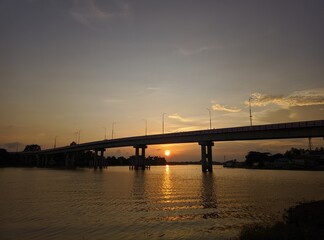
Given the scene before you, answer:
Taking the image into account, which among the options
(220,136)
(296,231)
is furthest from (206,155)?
(296,231)

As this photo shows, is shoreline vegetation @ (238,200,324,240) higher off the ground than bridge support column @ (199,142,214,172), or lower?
lower

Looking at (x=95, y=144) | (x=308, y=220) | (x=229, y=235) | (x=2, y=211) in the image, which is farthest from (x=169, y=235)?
(x=95, y=144)

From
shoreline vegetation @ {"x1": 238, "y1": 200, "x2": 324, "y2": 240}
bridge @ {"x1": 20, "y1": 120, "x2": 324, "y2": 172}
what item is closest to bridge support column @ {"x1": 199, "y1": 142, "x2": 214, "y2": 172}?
bridge @ {"x1": 20, "y1": 120, "x2": 324, "y2": 172}

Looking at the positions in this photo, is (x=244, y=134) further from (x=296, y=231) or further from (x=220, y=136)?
(x=296, y=231)

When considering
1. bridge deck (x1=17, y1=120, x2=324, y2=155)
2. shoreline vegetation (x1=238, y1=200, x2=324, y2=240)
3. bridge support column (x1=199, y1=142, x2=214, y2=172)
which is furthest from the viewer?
bridge support column (x1=199, y1=142, x2=214, y2=172)

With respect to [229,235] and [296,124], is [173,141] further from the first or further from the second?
[229,235]

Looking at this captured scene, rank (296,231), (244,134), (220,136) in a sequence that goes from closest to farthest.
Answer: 1. (296,231)
2. (244,134)
3. (220,136)

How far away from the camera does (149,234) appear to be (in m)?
17.9

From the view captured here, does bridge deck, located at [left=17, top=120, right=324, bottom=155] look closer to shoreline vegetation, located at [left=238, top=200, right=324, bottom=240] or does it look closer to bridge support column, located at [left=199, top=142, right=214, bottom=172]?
bridge support column, located at [left=199, top=142, right=214, bottom=172]

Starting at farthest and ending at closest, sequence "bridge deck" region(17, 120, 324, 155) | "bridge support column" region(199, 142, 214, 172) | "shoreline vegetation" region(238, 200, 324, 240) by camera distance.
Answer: "bridge support column" region(199, 142, 214, 172)
"bridge deck" region(17, 120, 324, 155)
"shoreline vegetation" region(238, 200, 324, 240)

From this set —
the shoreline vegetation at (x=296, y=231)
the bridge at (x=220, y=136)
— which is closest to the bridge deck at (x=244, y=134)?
the bridge at (x=220, y=136)

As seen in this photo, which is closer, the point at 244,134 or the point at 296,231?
the point at 296,231

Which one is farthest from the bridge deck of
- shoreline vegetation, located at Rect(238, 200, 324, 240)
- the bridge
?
shoreline vegetation, located at Rect(238, 200, 324, 240)

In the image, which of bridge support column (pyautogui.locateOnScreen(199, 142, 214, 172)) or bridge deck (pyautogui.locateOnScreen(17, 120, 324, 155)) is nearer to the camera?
bridge deck (pyautogui.locateOnScreen(17, 120, 324, 155))
